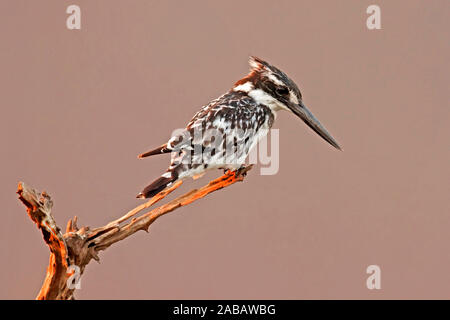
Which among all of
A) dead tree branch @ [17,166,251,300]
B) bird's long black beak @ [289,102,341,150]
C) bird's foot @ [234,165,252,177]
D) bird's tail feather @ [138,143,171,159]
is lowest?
dead tree branch @ [17,166,251,300]

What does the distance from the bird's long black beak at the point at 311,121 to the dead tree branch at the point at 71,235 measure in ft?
2.07

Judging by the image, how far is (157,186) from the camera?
2252mm

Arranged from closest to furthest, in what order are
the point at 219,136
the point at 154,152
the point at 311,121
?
1. the point at 219,136
2. the point at 154,152
3. the point at 311,121

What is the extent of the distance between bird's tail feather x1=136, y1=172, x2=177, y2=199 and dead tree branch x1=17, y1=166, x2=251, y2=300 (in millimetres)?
98

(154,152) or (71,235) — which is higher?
(154,152)

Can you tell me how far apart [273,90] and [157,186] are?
0.77m

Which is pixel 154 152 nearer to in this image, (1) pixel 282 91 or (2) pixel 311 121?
(1) pixel 282 91

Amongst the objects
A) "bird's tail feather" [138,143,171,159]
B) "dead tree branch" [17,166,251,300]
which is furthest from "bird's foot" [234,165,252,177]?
"bird's tail feather" [138,143,171,159]

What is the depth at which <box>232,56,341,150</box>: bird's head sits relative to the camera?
2.63 meters

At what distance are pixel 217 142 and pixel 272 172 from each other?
642 millimetres

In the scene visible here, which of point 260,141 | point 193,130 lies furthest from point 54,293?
point 260,141

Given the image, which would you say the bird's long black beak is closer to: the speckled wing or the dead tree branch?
the speckled wing

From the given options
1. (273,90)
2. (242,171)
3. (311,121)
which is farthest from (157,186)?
(311,121)

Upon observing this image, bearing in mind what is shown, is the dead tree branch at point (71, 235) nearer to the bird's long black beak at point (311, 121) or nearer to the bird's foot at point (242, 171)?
the bird's foot at point (242, 171)
